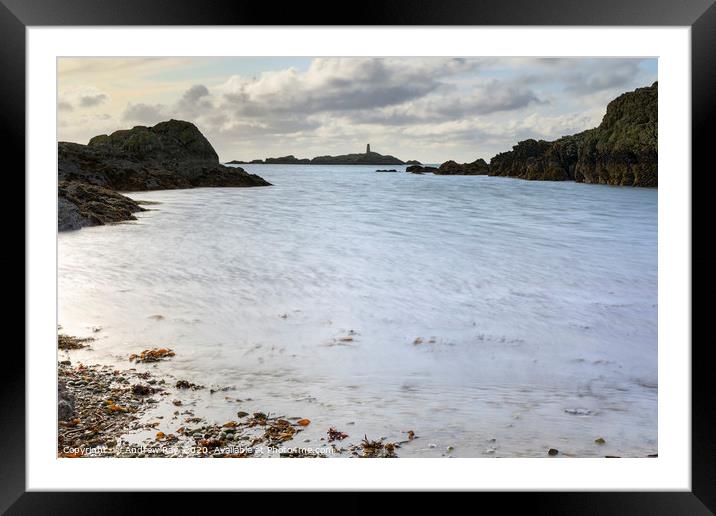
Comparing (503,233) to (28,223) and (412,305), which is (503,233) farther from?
(28,223)

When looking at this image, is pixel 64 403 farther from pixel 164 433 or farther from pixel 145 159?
pixel 145 159

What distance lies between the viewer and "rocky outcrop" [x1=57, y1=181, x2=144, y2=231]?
14.0 feet

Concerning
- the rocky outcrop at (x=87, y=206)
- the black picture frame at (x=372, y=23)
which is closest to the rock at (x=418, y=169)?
the rocky outcrop at (x=87, y=206)

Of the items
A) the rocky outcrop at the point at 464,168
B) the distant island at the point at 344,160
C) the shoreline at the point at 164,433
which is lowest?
the shoreline at the point at 164,433

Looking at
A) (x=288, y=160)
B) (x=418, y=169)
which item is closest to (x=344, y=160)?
(x=288, y=160)

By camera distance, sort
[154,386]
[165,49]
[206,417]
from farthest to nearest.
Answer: [154,386] → [206,417] → [165,49]

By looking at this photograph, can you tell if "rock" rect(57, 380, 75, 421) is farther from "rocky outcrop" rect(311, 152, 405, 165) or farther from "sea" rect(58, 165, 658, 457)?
"rocky outcrop" rect(311, 152, 405, 165)

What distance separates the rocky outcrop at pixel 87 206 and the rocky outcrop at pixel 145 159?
0.07 metres

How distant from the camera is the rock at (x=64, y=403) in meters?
2.41

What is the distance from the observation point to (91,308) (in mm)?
3582

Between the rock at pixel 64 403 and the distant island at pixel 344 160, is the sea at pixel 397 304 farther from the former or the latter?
the rock at pixel 64 403

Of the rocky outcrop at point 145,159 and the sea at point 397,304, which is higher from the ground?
the rocky outcrop at point 145,159

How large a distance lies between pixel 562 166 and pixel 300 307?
287 centimetres

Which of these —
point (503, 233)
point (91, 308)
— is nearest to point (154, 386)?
point (91, 308)
